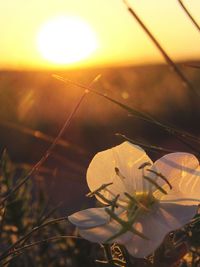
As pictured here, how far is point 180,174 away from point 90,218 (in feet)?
0.18

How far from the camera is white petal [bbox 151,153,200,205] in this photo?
0.31 metres

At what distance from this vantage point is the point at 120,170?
0.34m

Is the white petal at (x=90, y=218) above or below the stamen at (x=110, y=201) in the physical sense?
below

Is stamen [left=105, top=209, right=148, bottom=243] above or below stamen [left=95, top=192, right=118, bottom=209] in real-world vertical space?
below

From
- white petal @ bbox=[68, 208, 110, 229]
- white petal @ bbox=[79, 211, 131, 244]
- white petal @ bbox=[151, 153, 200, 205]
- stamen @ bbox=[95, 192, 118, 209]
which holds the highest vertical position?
white petal @ bbox=[151, 153, 200, 205]

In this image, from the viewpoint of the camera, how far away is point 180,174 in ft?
1.04

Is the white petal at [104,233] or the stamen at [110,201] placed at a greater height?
the stamen at [110,201]

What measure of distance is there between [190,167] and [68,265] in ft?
0.85

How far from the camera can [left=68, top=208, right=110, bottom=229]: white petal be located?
287 millimetres

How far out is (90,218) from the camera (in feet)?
0.96

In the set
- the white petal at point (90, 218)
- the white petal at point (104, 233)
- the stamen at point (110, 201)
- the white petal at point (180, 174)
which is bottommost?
the white petal at point (104, 233)

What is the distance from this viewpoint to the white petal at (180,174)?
31 centimetres

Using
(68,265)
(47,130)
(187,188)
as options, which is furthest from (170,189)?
(47,130)

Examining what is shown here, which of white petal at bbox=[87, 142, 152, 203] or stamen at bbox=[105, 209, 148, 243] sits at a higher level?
white petal at bbox=[87, 142, 152, 203]
